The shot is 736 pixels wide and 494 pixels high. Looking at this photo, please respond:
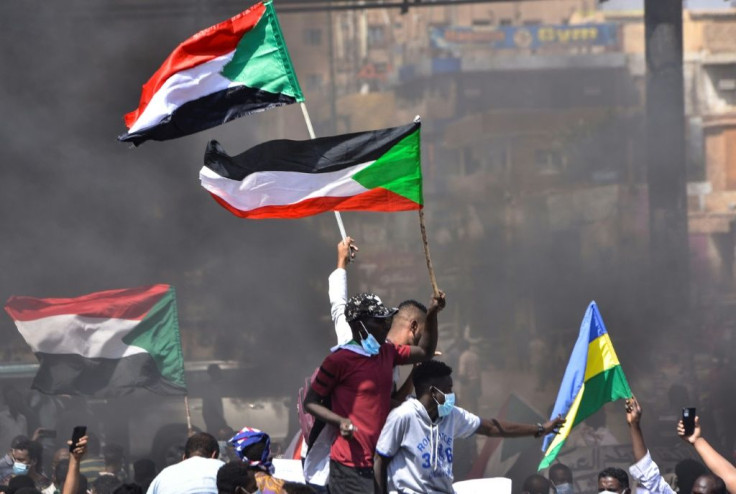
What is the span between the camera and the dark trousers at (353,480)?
12.2 feet

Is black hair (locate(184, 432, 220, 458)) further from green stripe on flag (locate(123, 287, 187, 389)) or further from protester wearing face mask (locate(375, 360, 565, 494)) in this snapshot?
green stripe on flag (locate(123, 287, 187, 389))

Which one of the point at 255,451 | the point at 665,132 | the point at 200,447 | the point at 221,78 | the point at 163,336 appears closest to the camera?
the point at 255,451

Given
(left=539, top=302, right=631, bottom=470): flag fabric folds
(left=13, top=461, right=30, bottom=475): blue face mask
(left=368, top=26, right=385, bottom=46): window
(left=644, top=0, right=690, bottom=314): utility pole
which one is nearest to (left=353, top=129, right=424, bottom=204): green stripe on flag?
(left=539, top=302, right=631, bottom=470): flag fabric folds

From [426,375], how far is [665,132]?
8.06 meters

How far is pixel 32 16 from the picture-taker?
12320 millimetres

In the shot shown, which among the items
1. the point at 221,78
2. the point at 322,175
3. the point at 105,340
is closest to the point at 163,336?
the point at 105,340

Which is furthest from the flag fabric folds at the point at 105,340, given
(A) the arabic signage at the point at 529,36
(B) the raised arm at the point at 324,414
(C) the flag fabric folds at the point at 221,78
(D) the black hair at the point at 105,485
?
(A) the arabic signage at the point at 529,36

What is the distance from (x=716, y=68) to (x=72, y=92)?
2249cm

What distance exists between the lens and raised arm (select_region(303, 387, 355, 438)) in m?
3.58

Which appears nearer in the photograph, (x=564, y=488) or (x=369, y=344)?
(x=369, y=344)

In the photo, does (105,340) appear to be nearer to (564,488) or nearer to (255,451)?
(564,488)

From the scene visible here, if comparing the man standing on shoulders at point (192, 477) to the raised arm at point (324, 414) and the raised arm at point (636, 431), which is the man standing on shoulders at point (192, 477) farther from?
the raised arm at point (636, 431)

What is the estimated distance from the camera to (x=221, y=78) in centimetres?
473

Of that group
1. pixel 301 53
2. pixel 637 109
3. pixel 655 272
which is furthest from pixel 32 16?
pixel 637 109
